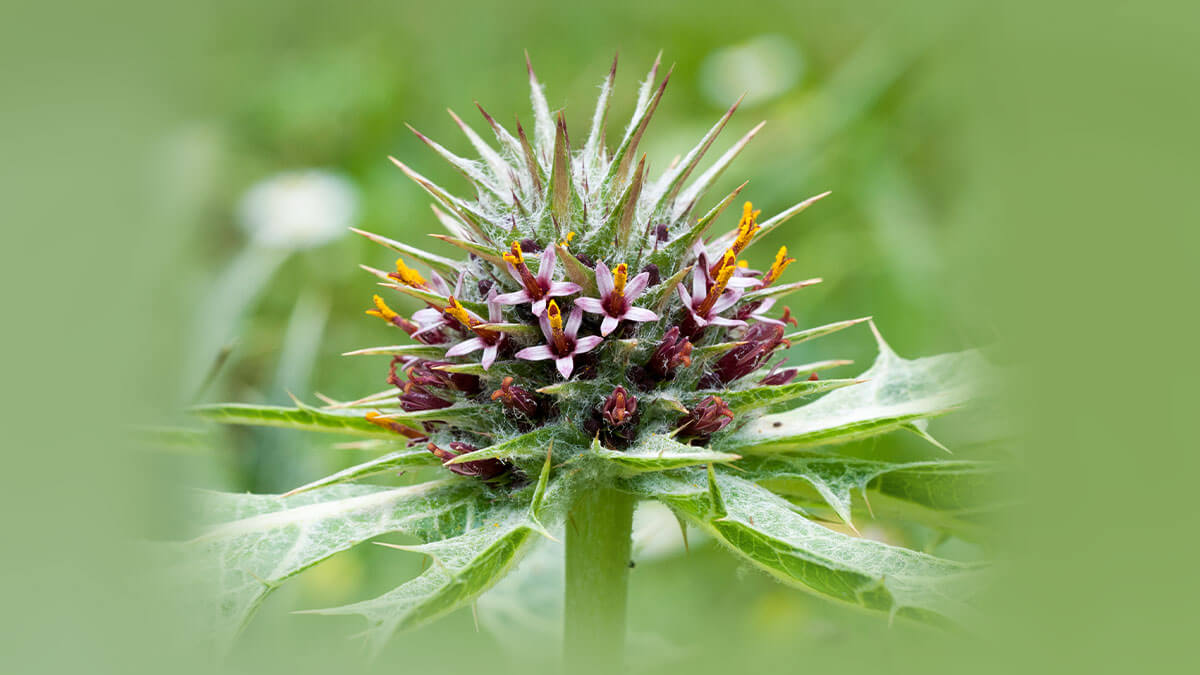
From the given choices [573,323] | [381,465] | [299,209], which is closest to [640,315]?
[573,323]

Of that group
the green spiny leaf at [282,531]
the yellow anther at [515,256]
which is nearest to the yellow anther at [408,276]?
the yellow anther at [515,256]

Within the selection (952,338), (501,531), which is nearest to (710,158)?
(952,338)

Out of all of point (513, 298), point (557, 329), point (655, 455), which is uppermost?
point (513, 298)

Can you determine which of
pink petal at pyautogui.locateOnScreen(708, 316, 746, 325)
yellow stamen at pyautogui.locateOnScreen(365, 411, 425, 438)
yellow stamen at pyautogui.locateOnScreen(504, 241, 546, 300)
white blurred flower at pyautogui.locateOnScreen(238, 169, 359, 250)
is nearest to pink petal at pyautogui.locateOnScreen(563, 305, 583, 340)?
yellow stamen at pyautogui.locateOnScreen(504, 241, 546, 300)

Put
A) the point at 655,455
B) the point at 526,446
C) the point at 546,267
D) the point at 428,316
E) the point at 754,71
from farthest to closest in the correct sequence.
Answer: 1. the point at 754,71
2. the point at 428,316
3. the point at 546,267
4. the point at 526,446
5. the point at 655,455

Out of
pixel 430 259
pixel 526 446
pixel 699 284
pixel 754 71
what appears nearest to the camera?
pixel 526 446

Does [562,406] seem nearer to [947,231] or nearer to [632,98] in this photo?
[947,231]

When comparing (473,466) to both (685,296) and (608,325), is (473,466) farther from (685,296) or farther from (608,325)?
(685,296)

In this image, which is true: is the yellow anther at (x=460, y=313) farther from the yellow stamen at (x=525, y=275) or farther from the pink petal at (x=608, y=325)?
the pink petal at (x=608, y=325)
